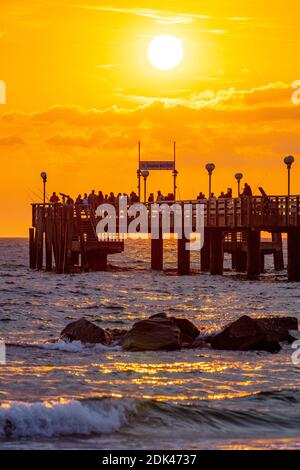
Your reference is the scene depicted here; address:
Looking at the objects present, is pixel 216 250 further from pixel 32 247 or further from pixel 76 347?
pixel 76 347

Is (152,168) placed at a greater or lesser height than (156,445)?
greater

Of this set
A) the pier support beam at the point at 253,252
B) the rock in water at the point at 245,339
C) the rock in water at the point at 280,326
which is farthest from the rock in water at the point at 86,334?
the pier support beam at the point at 253,252

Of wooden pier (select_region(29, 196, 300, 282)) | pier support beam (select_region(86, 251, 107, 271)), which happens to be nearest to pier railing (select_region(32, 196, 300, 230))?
wooden pier (select_region(29, 196, 300, 282))

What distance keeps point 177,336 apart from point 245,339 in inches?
66.7

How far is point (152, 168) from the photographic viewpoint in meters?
76.1

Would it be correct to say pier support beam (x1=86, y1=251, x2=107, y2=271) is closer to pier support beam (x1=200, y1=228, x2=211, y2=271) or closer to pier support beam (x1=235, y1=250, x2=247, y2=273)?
pier support beam (x1=200, y1=228, x2=211, y2=271)

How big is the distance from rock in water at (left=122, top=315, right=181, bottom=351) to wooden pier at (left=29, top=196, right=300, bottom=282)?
27684 mm

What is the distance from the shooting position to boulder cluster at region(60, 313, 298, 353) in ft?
98.7

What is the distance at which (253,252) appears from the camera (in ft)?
200

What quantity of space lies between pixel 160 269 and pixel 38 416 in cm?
5599

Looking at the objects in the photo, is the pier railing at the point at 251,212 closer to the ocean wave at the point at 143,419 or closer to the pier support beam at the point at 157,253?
the pier support beam at the point at 157,253
